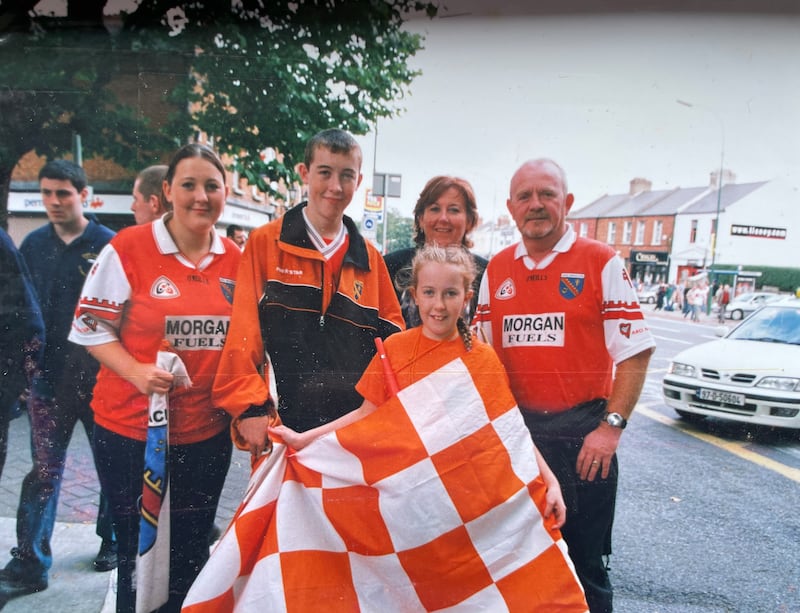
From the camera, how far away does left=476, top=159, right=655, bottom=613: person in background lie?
190 centimetres

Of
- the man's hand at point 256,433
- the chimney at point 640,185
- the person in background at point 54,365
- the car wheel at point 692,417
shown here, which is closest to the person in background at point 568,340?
the chimney at point 640,185

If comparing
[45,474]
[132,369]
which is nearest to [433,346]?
[132,369]

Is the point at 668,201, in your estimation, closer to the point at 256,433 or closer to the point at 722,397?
the point at 722,397

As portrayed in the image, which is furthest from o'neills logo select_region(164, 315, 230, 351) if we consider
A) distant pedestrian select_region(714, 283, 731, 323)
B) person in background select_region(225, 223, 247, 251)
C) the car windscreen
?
the car windscreen

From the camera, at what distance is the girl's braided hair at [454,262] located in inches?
71.1

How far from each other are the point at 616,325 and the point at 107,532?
2.24m

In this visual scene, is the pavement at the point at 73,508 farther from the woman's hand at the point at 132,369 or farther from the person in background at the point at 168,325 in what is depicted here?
the woman's hand at the point at 132,369

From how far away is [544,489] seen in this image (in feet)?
5.80

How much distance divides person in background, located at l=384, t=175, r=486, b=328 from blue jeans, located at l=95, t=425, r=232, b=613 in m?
0.85

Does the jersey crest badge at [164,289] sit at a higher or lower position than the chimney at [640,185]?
lower

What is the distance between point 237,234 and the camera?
6.27ft

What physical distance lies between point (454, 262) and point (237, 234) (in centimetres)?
77

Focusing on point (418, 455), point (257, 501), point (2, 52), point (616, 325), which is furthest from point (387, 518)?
point (2, 52)

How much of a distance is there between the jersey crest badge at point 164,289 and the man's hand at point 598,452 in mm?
1555
